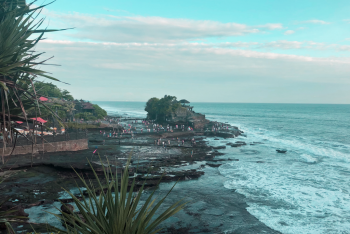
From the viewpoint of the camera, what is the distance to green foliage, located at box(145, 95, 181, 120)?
7738 cm

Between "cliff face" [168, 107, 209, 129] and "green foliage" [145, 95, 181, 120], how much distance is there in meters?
1.80

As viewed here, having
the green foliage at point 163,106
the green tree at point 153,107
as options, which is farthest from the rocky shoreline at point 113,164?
the green tree at point 153,107

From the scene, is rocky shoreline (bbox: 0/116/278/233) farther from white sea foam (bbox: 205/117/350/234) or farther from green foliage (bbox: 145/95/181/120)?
green foliage (bbox: 145/95/181/120)

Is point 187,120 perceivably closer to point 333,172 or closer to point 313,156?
point 313,156

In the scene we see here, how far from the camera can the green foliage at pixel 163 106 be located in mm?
77375

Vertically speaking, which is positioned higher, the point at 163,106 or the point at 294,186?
the point at 163,106

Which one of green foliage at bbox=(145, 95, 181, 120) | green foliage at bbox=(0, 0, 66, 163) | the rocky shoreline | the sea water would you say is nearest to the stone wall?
the rocky shoreline

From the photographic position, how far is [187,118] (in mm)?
74188

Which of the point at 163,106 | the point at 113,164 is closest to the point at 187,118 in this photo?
the point at 163,106

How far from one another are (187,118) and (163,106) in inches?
385

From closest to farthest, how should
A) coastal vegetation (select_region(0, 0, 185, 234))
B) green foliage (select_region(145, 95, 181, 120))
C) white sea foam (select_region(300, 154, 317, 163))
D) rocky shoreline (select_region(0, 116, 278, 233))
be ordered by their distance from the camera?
coastal vegetation (select_region(0, 0, 185, 234)) < rocky shoreline (select_region(0, 116, 278, 233)) < white sea foam (select_region(300, 154, 317, 163)) < green foliage (select_region(145, 95, 181, 120))

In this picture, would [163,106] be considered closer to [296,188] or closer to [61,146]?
[61,146]

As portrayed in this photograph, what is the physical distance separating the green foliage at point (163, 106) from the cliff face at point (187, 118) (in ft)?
5.89

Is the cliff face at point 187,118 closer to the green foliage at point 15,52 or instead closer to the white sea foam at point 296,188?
the white sea foam at point 296,188
